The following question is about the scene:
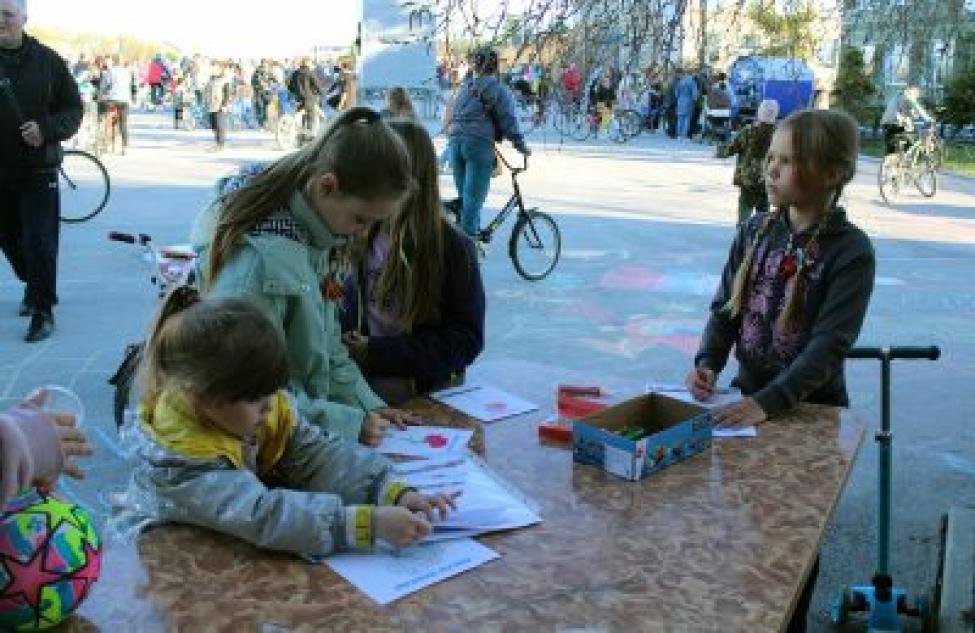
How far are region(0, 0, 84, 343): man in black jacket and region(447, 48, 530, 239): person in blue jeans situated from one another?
3155mm

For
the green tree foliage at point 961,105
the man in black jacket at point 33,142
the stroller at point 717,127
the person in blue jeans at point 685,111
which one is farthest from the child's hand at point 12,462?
the stroller at point 717,127

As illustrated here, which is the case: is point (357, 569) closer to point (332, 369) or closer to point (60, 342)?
point (332, 369)

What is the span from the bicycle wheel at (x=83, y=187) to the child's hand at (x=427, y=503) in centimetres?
924

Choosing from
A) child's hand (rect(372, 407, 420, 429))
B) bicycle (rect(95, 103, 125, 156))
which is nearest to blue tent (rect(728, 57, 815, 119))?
child's hand (rect(372, 407, 420, 429))

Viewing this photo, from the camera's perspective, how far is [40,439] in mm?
1414

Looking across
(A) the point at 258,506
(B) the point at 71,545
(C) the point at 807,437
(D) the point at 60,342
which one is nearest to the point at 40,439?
(B) the point at 71,545

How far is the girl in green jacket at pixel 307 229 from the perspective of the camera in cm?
218

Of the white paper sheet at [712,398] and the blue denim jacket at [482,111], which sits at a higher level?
the blue denim jacket at [482,111]

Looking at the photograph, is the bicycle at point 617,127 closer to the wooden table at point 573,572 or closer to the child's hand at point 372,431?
the child's hand at point 372,431

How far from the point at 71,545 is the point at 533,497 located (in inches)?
35.1

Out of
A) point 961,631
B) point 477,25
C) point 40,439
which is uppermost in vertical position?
point 477,25

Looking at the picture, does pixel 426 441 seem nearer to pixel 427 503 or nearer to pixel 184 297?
→ pixel 427 503

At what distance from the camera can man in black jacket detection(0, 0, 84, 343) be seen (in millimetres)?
5848

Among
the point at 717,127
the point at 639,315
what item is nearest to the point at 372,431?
the point at 639,315
